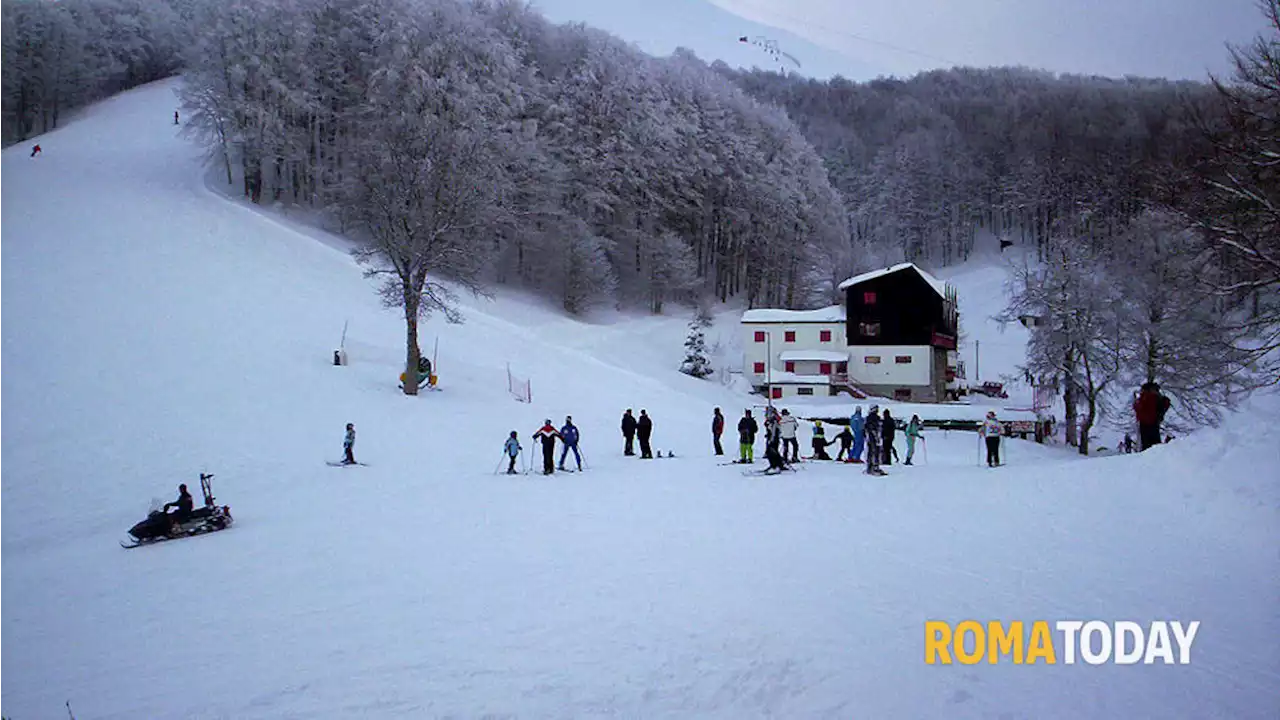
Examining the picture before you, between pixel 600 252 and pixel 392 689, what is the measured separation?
5363 centimetres

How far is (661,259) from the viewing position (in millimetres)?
63000

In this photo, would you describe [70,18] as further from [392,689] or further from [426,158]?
[392,689]

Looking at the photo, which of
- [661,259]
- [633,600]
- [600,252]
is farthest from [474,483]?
[661,259]

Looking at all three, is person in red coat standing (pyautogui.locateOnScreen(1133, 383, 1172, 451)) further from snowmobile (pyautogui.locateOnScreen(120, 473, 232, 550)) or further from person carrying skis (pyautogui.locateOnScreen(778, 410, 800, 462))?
snowmobile (pyautogui.locateOnScreen(120, 473, 232, 550))

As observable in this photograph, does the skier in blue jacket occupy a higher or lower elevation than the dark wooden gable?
lower

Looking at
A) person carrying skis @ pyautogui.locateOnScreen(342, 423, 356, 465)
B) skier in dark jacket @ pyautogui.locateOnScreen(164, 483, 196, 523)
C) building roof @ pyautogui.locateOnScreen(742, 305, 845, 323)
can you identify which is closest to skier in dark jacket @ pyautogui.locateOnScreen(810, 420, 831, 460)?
person carrying skis @ pyautogui.locateOnScreen(342, 423, 356, 465)

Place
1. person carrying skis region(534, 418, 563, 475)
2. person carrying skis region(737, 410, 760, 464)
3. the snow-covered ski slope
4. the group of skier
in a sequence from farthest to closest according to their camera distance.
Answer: person carrying skis region(737, 410, 760, 464) → person carrying skis region(534, 418, 563, 475) → the group of skier → the snow-covered ski slope

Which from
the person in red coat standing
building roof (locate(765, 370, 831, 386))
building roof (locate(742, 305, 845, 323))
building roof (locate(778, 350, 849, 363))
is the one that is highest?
building roof (locate(742, 305, 845, 323))

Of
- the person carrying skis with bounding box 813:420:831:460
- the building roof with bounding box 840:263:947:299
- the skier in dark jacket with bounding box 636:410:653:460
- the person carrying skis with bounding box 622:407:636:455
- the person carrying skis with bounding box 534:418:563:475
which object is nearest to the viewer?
the person carrying skis with bounding box 534:418:563:475

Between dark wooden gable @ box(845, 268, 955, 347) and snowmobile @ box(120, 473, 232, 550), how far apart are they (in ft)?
146

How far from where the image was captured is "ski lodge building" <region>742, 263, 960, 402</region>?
49.1 meters

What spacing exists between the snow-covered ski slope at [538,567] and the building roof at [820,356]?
2575 cm

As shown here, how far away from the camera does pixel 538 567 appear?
9562 millimetres

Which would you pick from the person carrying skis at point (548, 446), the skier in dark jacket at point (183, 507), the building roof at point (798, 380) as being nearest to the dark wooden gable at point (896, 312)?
the building roof at point (798, 380)
